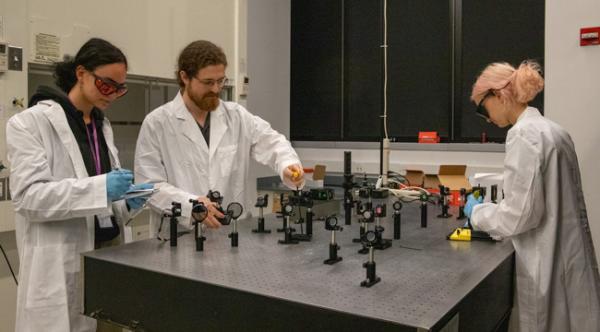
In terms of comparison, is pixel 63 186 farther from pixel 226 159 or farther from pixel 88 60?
pixel 226 159

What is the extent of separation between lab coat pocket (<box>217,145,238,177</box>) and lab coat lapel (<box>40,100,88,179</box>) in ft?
2.01

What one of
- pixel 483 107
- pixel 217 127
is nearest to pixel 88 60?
pixel 217 127

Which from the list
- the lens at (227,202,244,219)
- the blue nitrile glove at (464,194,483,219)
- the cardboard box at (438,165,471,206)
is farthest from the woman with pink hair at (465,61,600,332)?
the cardboard box at (438,165,471,206)

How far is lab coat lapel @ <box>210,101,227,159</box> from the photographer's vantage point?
7.18 feet

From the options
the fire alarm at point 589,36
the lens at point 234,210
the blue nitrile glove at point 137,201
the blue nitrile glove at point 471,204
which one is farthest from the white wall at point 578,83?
the blue nitrile glove at point 137,201

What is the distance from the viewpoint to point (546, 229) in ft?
5.18

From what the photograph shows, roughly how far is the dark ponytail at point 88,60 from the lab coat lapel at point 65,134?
0.12 meters

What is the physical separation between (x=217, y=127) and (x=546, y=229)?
1354mm

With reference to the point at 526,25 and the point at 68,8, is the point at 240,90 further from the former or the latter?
the point at 526,25

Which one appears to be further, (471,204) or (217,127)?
(217,127)

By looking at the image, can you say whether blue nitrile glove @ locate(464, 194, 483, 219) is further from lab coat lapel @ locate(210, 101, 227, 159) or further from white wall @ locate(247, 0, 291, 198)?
white wall @ locate(247, 0, 291, 198)

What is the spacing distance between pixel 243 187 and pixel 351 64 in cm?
220

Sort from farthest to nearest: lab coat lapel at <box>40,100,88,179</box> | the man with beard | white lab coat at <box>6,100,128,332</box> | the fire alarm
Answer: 1. the fire alarm
2. the man with beard
3. lab coat lapel at <box>40,100,88,179</box>
4. white lab coat at <box>6,100,128,332</box>

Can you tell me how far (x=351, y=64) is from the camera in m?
4.18
